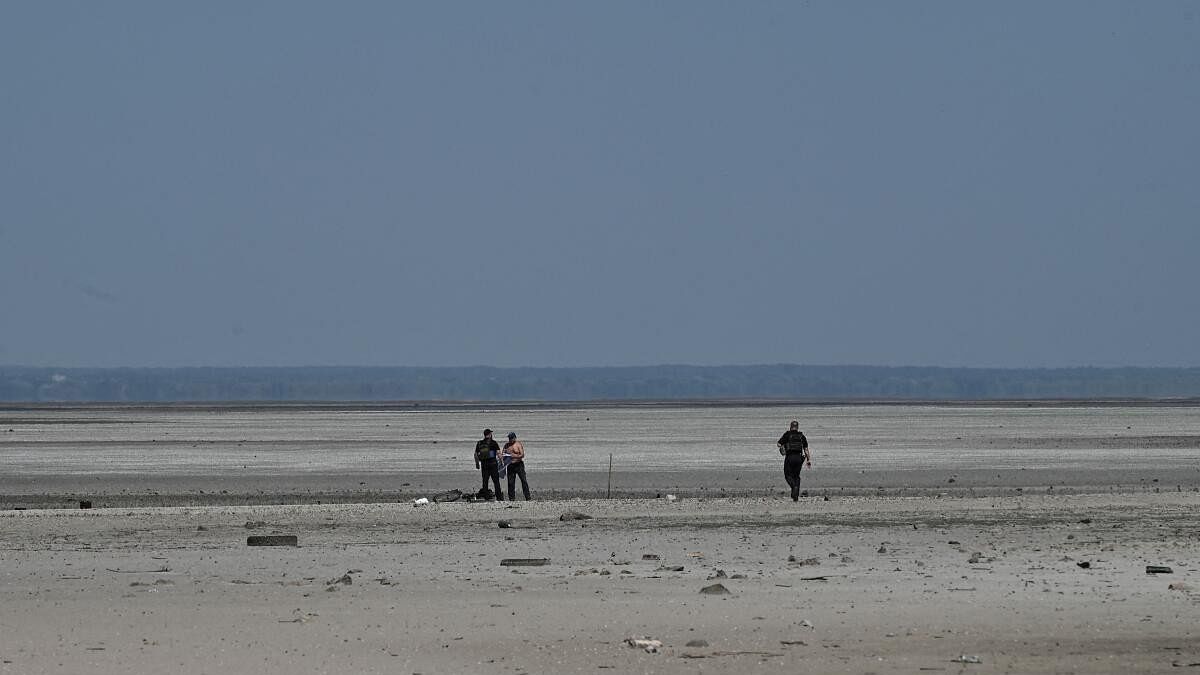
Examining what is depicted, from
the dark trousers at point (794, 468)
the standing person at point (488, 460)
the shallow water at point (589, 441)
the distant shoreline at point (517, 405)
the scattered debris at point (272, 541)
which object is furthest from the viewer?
the distant shoreline at point (517, 405)

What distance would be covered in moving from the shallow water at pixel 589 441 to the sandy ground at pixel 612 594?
22.3 m

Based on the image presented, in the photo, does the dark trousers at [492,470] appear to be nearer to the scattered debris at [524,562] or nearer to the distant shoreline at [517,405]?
the scattered debris at [524,562]

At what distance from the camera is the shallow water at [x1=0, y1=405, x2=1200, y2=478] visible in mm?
53531

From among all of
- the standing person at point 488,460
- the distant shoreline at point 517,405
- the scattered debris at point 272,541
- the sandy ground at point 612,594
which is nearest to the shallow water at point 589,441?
the standing person at point 488,460

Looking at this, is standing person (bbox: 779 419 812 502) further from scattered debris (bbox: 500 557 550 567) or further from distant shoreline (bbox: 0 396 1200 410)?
distant shoreline (bbox: 0 396 1200 410)

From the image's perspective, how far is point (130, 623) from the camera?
17.1 metres

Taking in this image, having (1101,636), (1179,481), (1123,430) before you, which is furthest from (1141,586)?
(1123,430)

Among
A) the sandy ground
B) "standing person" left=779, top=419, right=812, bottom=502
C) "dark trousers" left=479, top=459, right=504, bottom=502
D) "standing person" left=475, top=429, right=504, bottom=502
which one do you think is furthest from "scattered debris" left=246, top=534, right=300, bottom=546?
"standing person" left=779, top=419, right=812, bottom=502

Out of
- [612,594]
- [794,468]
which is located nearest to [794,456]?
[794,468]

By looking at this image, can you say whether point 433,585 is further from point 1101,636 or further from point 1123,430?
point 1123,430

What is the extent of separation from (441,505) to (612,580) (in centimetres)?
1360

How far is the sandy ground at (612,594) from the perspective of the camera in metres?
15.1

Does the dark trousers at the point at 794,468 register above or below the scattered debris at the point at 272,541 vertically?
above

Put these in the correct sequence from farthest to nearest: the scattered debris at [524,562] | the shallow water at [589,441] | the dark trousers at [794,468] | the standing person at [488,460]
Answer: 1. the shallow water at [589,441]
2. the standing person at [488,460]
3. the dark trousers at [794,468]
4. the scattered debris at [524,562]
